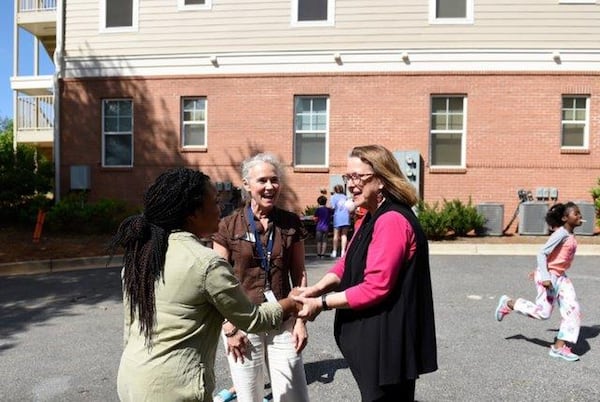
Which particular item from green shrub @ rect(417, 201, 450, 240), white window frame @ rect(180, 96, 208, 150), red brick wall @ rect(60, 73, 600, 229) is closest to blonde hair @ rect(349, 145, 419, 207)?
green shrub @ rect(417, 201, 450, 240)

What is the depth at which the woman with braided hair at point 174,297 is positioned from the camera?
215 centimetres

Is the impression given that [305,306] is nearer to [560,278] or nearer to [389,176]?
[389,176]

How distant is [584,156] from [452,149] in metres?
3.62

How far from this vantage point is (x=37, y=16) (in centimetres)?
2238

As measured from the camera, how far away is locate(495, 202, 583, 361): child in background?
5.32 metres

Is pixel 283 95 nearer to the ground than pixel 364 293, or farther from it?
farther from it

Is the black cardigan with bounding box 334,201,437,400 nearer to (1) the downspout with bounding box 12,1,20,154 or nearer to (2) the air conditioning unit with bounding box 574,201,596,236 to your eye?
(2) the air conditioning unit with bounding box 574,201,596,236

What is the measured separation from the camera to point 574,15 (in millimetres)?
15211

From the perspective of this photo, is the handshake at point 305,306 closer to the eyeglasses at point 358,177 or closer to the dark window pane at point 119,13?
the eyeglasses at point 358,177

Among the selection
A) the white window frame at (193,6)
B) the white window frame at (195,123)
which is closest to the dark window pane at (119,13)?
the white window frame at (193,6)

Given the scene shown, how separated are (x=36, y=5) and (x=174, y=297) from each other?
24893 millimetres

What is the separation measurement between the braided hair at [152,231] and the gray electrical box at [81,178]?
16054 millimetres

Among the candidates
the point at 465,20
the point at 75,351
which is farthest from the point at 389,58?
the point at 75,351

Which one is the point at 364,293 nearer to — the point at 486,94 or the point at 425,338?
the point at 425,338
